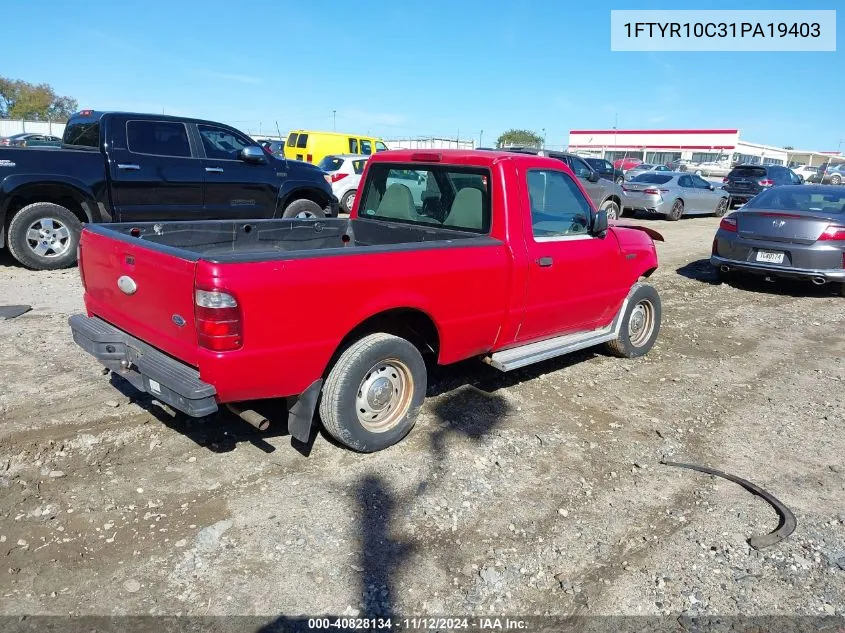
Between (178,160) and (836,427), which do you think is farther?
(178,160)

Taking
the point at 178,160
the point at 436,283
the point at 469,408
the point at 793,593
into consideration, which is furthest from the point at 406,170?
the point at 178,160

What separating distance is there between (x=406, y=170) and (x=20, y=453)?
3.27 metres

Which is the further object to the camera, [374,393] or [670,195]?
[670,195]

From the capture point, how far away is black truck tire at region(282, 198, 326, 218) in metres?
10.0

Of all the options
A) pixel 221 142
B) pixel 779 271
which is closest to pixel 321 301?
pixel 221 142

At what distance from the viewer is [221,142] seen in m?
9.34

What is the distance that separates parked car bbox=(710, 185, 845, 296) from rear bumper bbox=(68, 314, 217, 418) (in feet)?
27.0

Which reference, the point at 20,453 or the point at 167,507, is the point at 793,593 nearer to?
the point at 167,507

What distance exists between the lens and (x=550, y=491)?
3771 mm

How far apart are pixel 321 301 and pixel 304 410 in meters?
0.63

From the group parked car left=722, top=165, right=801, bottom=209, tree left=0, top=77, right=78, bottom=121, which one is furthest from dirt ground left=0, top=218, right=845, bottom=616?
tree left=0, top=77, right=78, bottom=121

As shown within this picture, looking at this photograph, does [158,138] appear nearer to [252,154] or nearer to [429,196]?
[252,154]

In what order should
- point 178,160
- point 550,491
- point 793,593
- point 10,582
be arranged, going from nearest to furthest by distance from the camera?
point 10,582, point 793,593, point 550,491, point 178,160

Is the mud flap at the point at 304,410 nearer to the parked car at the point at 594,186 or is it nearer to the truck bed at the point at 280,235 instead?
the truck bed at the point at 280,235
